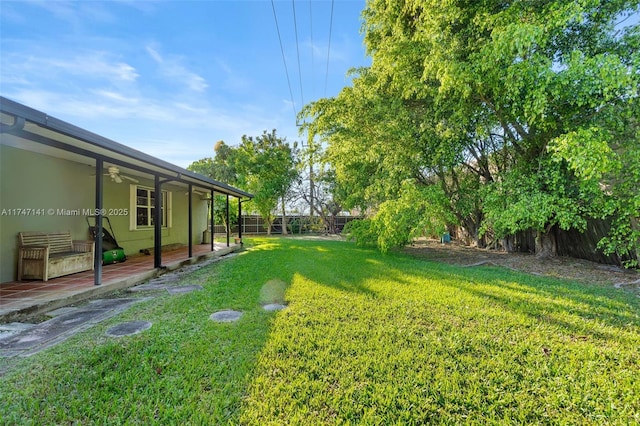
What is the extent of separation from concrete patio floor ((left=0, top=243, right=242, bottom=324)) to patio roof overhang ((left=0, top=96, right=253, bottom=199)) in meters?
2.14

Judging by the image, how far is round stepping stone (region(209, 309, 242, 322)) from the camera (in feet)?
11.6

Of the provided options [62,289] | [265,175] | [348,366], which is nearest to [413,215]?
[348,366]

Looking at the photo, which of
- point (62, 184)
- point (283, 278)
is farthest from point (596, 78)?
point (62, 184)

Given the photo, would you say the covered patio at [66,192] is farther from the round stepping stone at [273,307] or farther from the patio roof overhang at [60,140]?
the round stepping stone at [273,307]

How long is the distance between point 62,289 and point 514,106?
8595 mm

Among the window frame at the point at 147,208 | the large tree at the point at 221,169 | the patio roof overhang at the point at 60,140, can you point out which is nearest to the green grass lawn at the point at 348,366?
the patio roof overhang at the point at 60,140

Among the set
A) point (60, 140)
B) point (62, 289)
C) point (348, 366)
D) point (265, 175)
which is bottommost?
point (348, 366)

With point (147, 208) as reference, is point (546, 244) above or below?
below

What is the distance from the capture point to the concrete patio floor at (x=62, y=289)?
3.56 m

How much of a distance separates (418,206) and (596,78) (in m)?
4.06

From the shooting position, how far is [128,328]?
3.21 meters

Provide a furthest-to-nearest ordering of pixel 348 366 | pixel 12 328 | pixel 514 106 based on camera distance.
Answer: pixel 514 106
pixel 12 328
pixel 348 366

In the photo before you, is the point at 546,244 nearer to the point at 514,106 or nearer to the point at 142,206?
A: the point at 514,106

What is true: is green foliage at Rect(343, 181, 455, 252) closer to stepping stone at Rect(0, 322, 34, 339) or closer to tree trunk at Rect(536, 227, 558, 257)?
tree trunk at Rect(536, 227, 558, 257)
